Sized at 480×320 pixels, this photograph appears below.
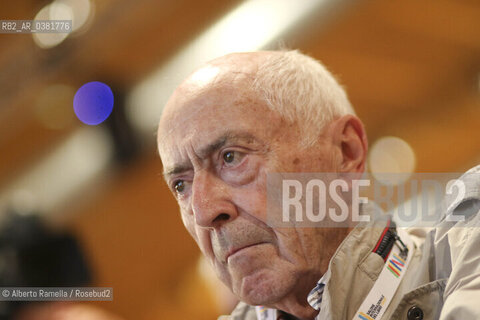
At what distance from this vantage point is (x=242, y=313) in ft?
4.65

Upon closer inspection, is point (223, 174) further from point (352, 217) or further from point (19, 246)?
point (19, 246)

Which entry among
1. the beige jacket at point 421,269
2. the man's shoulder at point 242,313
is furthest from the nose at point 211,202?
the man's shoulder at point 242,313

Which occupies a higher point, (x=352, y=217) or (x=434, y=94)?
(x=434, y=94)

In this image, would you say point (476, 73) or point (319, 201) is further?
point (476, 73)

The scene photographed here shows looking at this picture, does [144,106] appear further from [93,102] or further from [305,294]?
[305,294]

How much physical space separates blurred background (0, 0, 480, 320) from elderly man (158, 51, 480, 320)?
206mm

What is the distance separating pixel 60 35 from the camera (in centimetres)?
139

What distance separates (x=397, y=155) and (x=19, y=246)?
0.92m

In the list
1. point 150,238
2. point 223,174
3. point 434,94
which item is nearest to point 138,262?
point 150,238

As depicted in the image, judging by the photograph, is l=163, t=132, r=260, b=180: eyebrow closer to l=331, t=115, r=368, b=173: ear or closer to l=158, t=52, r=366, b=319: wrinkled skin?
l=158, t=52, r=366, b=319: wrinkled skin

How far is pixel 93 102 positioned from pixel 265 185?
0.55m

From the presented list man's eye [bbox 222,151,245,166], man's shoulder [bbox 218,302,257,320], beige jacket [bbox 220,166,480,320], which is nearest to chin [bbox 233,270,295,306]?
beige jacket [bbox 220,166,480,320]

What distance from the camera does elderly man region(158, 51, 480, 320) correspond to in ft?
3.46

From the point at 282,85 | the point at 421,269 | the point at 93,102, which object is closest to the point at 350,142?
the point at 282,85
